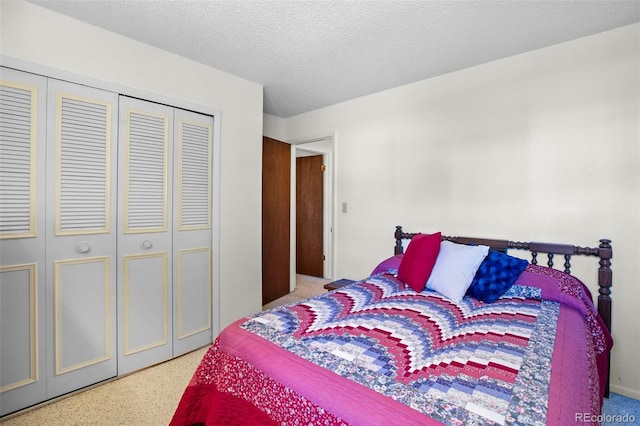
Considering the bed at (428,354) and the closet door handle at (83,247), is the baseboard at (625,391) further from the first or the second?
the closet door handle at (83,247)

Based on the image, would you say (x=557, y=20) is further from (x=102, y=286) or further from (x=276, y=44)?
(x=102, y=286)

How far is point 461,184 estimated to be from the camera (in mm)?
2691

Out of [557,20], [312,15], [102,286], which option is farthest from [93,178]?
[557,20]

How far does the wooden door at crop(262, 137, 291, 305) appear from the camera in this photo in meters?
3.70

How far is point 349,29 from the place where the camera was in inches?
81.9

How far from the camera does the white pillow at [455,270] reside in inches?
75.7

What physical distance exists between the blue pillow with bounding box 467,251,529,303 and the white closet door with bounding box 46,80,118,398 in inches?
98.6

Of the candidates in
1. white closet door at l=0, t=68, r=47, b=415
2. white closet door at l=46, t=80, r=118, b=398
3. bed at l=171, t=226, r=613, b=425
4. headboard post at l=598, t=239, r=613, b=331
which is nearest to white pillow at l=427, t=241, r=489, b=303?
bed at l=171, t=226, r=613, b=425

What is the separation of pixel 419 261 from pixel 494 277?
1.54ft

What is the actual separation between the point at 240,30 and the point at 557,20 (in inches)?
81.7

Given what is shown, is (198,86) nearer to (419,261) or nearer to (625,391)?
(419,261)

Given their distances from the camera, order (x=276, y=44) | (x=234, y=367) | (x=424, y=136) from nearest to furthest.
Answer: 1. (x=234, y=367)
2. (x=276, y=44)
3. (x=424, y=136)

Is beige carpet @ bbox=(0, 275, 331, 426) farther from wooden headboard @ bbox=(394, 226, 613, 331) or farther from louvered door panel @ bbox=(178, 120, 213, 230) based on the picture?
wooden headboard @ bbox=(394, 226, 613, 331)

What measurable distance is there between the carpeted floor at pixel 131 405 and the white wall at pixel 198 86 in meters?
0.74
